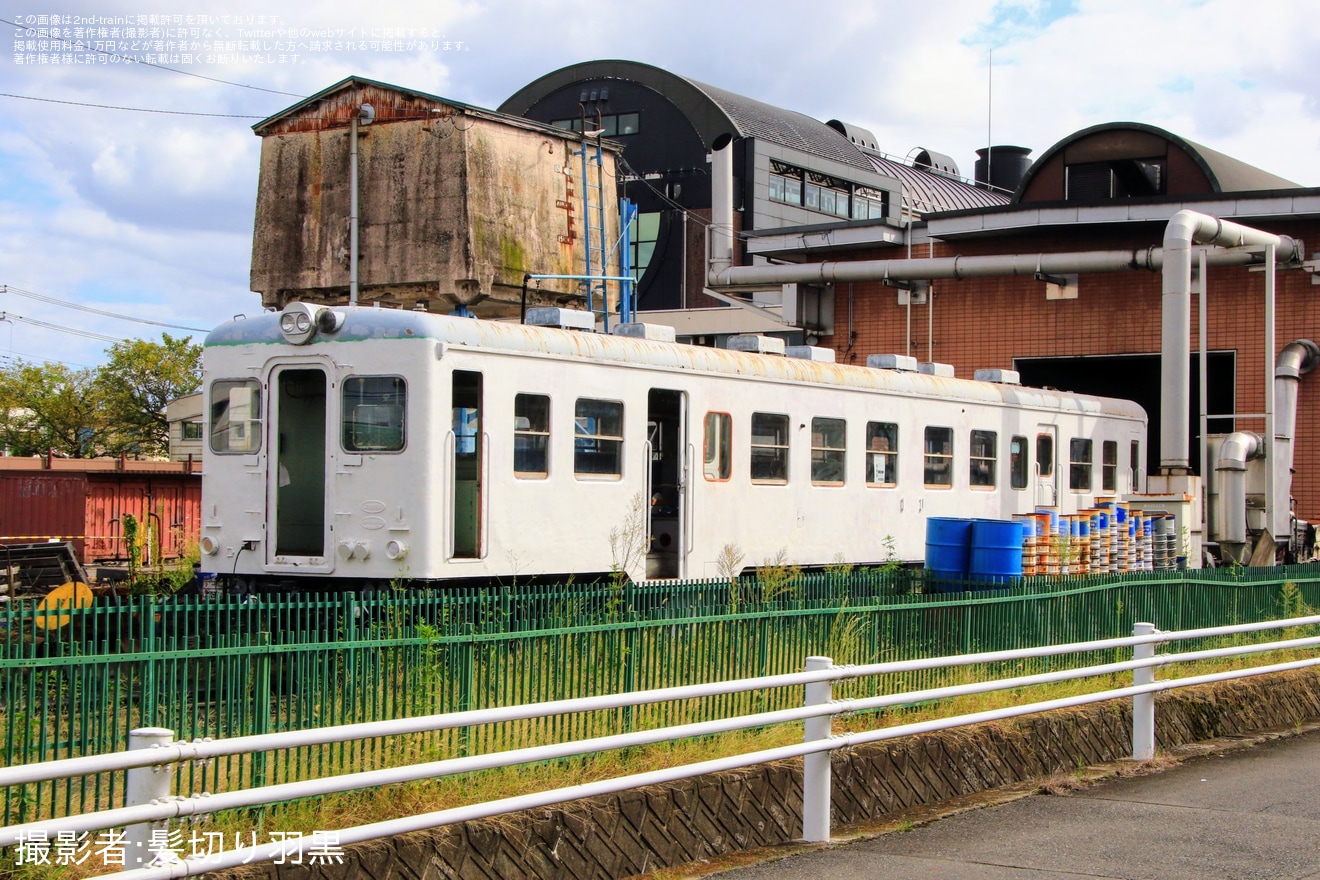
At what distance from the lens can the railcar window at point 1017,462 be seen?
21.7m

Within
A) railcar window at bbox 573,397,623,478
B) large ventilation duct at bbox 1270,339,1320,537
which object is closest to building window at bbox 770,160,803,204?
large ventilation duct at bbox 1270,339,1320,537

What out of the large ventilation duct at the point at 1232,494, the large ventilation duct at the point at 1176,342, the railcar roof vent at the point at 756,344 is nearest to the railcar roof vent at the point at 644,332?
the railcar roof vent at the point at 756,344

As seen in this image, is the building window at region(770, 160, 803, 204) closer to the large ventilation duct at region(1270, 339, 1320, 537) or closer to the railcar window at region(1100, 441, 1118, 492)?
the large ventilation duct at region(1270, 339, 1320, 537)

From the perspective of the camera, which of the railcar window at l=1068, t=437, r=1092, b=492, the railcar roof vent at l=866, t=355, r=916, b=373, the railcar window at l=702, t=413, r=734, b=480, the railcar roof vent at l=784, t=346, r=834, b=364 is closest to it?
the railcar window at l=702, t=413, r=734, b=480

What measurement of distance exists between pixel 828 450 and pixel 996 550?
422cm

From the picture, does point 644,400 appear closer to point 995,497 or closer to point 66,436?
point 995,497

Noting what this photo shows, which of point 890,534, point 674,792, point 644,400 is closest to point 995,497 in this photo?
point 890,534

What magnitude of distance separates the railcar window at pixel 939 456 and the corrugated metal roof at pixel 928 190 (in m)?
37.7

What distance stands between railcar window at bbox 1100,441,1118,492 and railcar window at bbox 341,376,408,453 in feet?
46.8

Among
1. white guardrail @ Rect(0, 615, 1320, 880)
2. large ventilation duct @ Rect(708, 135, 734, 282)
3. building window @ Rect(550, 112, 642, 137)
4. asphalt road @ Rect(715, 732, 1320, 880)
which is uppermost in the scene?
building window @ Rect(550, 112, 642, 137)

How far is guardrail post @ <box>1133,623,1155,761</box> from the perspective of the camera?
10.7 m

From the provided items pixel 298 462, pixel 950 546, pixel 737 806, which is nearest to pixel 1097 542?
pixel 950 546

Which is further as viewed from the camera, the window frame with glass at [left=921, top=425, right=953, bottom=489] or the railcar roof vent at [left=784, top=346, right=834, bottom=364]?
the window frame with glass at [left=921, top=425, right=953, bottom=489]

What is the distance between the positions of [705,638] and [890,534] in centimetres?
976
